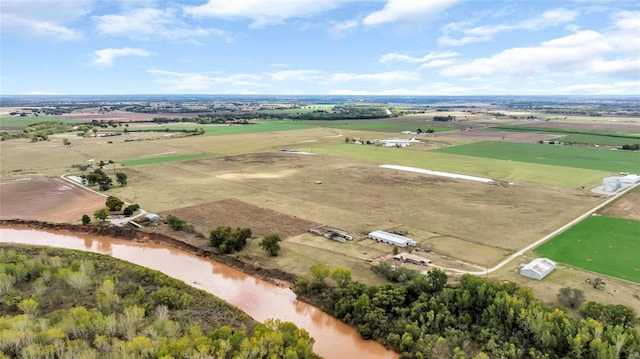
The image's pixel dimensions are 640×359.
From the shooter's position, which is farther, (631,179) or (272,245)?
(631,179)

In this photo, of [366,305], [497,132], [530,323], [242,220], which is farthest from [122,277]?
[497,132]

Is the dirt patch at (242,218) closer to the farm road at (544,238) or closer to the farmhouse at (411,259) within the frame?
the farmhouse at (411,259)

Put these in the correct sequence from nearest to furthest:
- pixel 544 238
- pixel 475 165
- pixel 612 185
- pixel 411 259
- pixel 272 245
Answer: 1. pixel 411 259
2. pixel 272 245
3. pixel 544 238
4. pixel 612 185
5. pixel 475 165

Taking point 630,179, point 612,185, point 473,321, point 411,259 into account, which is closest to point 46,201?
point 411,259

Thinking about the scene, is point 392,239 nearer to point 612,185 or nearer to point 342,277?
point 342,277

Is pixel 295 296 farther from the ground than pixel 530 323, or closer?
closer

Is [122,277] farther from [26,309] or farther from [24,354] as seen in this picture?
[24,354]

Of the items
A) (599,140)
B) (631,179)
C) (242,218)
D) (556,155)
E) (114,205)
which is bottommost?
(242,218)
